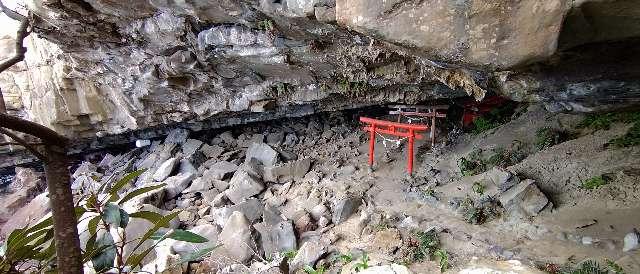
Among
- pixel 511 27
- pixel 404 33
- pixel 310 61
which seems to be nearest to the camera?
pixel 511 27

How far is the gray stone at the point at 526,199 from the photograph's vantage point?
653cm

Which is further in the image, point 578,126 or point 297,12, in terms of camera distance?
point 578,126

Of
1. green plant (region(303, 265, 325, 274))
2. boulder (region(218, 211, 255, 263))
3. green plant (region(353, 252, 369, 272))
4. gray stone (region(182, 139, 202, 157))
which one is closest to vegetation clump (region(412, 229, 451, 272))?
green plant (region(353, 252, 369, 272))

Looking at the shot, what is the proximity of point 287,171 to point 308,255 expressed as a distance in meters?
4.09

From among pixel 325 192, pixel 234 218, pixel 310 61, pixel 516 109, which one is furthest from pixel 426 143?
pixel 234 218

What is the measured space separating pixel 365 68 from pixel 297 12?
3072 mm

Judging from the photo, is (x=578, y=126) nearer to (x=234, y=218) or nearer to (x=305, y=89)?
(x=305, y=89)

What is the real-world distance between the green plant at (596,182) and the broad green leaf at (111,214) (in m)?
7.15

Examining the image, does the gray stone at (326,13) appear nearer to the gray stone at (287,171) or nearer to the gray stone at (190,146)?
the gray stone at (287,171)

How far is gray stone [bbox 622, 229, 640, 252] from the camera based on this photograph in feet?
17.4

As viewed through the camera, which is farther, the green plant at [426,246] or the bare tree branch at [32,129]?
the green plant at [426,246]

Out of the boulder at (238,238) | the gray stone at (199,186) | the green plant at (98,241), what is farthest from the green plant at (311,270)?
the gray stone at (199,186)

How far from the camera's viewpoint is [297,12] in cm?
473

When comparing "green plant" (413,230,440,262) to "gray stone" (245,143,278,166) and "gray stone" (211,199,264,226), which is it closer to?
"gray stone" (211,199,264,226)
